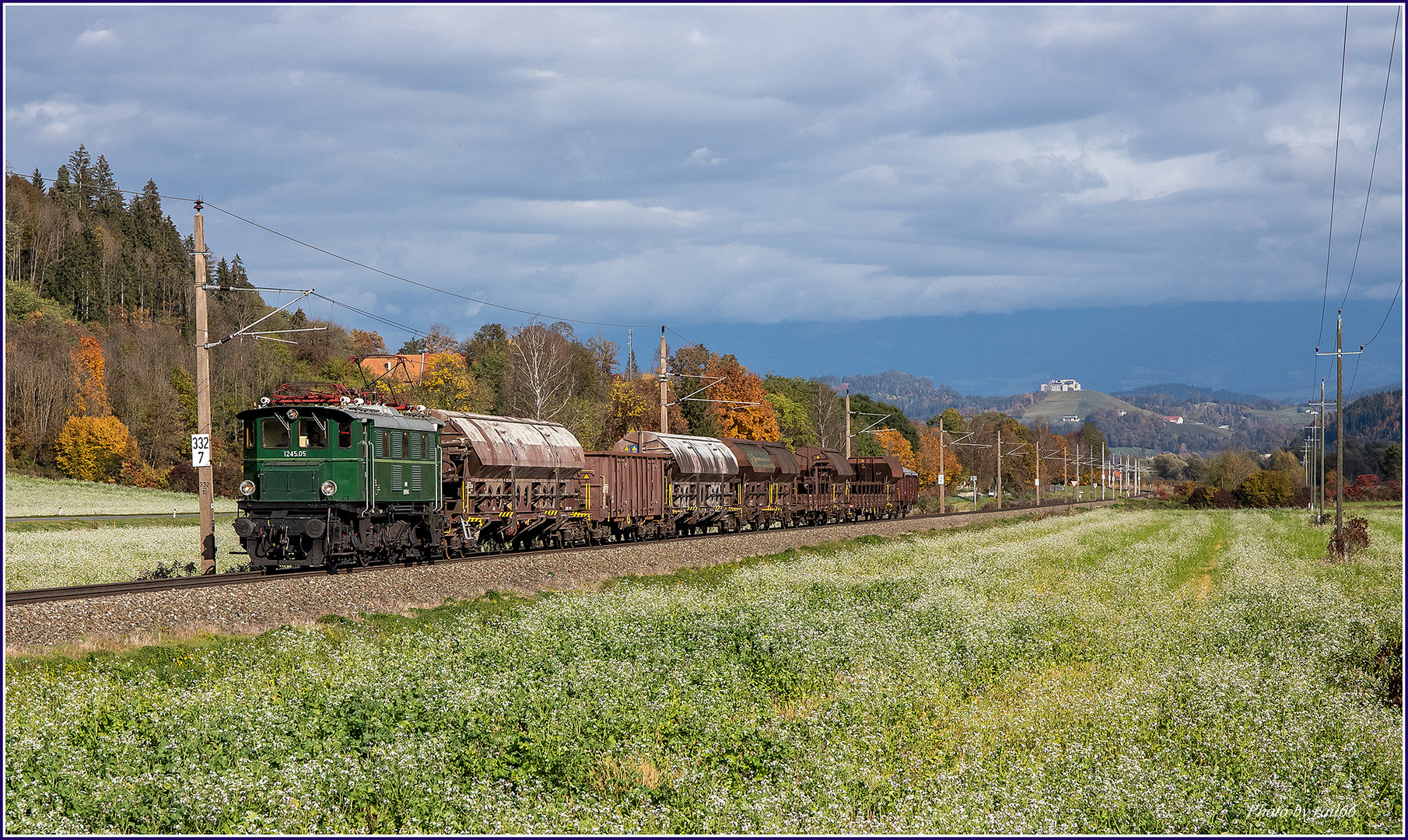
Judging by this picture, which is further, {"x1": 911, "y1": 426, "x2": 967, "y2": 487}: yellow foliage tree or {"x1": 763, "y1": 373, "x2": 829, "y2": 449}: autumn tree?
{"x1": 911, "y1": 426, "x2": 967, "y2": 487}: yellow foliage tree

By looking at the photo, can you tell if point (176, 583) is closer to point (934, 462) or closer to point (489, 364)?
point (489, 364)

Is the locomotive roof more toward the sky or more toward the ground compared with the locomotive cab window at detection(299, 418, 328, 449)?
more toward the sky

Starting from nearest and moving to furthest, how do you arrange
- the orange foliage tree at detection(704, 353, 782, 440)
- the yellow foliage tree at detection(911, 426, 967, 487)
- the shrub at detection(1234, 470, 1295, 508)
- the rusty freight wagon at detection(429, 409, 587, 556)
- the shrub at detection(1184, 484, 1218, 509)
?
the rusty freight wagon at detection(429, 409, 587, 556), the orange foliage tree at detection(704, 353, 782, 440), the shrub at detection(1234, 470, 1295, 508), the shrub at detection(1184, 484, 1218, 509), the yellow foliage tree at detection(911, 426, 967, 487)

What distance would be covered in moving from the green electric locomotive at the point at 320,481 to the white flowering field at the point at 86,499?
3751 cm

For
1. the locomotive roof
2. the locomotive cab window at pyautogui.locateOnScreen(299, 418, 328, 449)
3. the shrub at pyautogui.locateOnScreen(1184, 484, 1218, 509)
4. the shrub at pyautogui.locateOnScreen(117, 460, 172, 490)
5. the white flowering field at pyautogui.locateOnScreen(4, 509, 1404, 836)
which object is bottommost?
the shrub at pyautogui.locateOnScreen(1184, 484, 1218, 509)

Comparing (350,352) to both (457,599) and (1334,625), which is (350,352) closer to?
(457,599)

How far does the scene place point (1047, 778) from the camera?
1114 centimetres

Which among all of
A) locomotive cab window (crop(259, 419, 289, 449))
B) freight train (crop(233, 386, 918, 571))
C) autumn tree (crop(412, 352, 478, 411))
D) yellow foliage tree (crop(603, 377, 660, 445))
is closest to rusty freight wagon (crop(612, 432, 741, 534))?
freight train (crop(233, 386, 918, 571))

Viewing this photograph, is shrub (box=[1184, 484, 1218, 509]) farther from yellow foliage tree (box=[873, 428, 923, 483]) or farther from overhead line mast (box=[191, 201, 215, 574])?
overhead line mast (box=[191, 201, 215, 574])

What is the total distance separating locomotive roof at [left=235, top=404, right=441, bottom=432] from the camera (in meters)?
27.2

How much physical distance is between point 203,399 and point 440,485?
265 inches

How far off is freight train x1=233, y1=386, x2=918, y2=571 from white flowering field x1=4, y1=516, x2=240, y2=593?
3950 mm

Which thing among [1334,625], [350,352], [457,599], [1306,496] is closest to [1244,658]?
[1334,625]

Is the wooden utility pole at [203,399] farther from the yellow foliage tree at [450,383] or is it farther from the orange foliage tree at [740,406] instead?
the orange foliage tree at [740,406]
